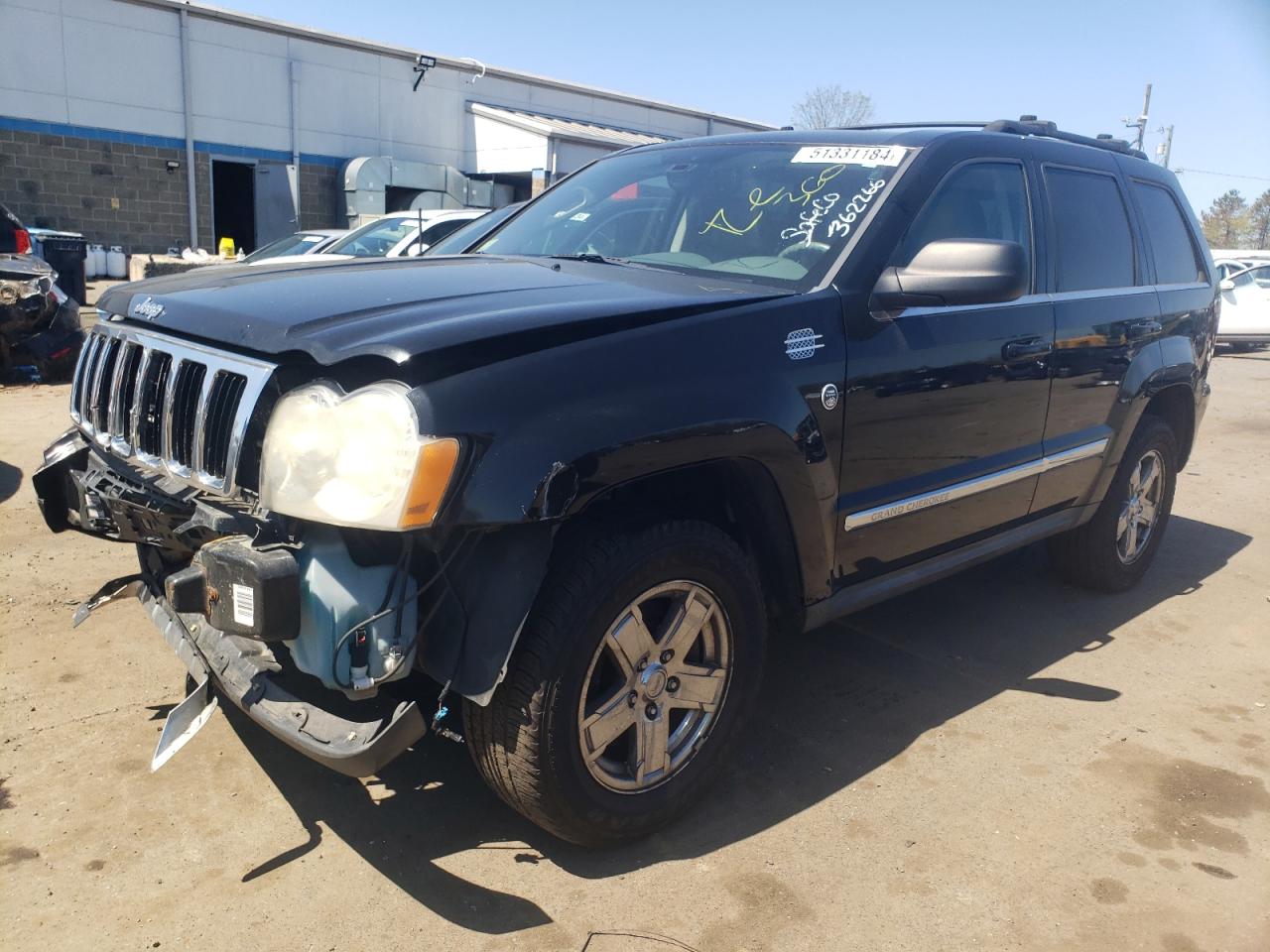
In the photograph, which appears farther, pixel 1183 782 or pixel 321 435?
pixel 1183 782

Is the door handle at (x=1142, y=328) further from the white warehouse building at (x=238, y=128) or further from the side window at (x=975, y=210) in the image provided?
the white warehouse building at (x=238, y=128)

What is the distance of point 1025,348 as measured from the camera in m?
3.70

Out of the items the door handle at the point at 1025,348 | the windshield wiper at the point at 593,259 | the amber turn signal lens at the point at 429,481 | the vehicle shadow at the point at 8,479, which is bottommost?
the vehicle shadow at the point at 8,479

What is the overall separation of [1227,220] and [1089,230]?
76688 mm

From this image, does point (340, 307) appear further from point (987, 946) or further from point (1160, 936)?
point (1160, 936)

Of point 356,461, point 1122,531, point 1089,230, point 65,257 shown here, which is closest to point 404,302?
point 356,461

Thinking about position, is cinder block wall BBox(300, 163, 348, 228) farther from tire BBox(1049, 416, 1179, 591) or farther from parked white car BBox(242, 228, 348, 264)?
→ tire BBox(1049, 416, 1179, 591)

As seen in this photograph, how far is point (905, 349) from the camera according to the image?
3.19 metres

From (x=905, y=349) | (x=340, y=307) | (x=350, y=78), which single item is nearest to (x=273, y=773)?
(x=340, y=307)

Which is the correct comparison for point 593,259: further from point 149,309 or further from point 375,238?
point 375,238

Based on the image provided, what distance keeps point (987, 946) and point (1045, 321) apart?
7.52 feet

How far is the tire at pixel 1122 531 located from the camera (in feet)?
15.7

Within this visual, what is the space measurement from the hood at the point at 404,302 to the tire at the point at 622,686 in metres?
0.57

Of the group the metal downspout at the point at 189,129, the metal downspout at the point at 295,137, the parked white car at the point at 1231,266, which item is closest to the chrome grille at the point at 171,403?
the parked white car at the point at 1231,266
